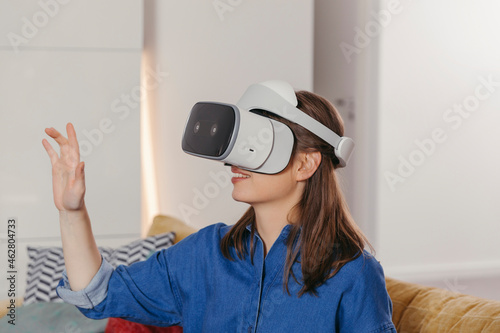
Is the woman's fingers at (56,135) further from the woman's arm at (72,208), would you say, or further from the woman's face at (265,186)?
the woman's face at (265,186)

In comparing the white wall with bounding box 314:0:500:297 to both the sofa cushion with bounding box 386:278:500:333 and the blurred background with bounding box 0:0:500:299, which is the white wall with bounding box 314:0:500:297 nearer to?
the blurred background with bounding box 0:0:500:299

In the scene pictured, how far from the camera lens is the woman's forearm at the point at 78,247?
3.73 feet

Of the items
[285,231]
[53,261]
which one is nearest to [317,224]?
[285,231]

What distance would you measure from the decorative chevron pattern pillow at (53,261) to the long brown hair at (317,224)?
724mm

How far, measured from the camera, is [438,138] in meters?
3.43

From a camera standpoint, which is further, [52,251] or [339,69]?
[339,69]

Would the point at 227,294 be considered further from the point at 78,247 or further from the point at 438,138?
the point at 438,138

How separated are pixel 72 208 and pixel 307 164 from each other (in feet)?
1.57

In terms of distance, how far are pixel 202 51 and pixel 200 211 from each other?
769 mm

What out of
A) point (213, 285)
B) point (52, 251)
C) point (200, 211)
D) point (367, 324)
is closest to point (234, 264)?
point (213, 285)

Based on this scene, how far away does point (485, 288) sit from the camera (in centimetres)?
353

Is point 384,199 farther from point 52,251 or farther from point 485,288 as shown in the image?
point 52,251

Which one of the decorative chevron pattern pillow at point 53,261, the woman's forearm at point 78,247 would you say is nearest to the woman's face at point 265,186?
the woman's forearm at point 78,247

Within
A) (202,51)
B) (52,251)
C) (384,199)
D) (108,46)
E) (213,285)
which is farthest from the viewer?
(384,199)
